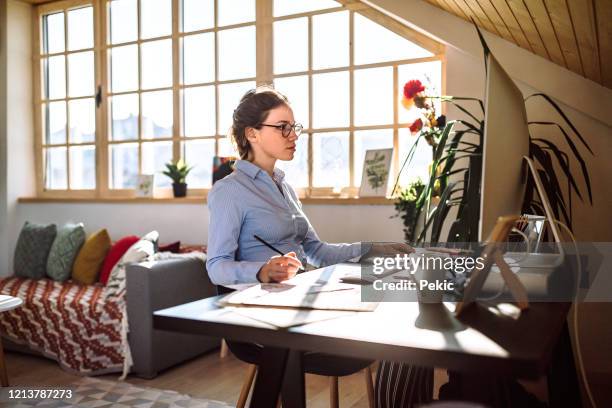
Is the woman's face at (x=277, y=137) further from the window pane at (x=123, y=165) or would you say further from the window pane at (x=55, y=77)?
the window pane at (x=55, y=77)

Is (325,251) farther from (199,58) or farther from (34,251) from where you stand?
(34,251)

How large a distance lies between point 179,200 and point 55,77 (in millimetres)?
1894

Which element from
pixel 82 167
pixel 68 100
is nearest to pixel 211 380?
pixel 82 167

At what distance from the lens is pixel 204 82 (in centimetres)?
442

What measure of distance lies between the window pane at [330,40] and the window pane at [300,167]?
0.52 metres

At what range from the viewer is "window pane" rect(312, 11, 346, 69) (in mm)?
3861

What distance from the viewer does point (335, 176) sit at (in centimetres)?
393

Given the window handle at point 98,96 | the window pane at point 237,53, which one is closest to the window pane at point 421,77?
the window pane at point 237,53

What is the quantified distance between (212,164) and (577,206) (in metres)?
2.49

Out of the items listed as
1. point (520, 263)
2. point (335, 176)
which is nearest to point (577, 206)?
point (335, 176)

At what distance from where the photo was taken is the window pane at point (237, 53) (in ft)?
13.9

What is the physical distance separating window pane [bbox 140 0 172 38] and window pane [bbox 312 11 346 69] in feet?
4.26

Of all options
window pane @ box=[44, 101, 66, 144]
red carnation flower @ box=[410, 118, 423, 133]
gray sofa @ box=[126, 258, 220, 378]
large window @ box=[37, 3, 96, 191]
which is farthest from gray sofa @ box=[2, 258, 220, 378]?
window pane @ box=[44, 101, 66, 144]

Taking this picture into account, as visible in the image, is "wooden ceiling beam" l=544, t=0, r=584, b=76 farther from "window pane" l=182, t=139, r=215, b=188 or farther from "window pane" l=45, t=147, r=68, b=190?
"window pane" l=45, t=147, r=68, b=190
